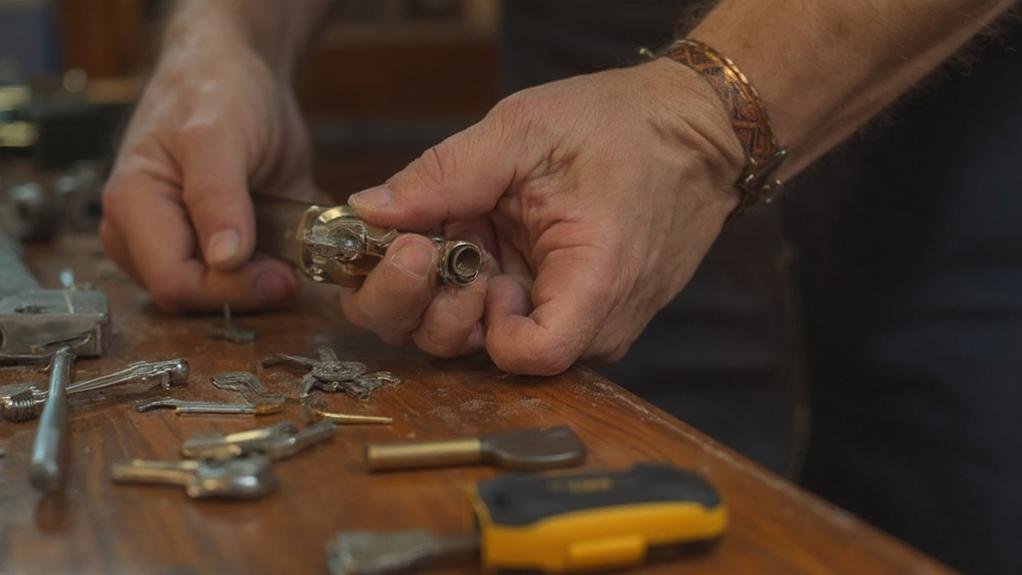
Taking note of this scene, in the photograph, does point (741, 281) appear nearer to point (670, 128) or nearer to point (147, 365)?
point (670, 128)

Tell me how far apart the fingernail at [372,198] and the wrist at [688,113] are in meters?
0.27

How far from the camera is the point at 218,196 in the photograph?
1311 mm

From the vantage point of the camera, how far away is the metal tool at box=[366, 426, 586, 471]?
2.62 feet

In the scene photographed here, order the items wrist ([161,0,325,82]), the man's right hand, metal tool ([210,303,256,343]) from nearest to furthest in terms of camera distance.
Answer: metal tool ([210,303,256,343]) < the man's right hand < wrist ([161,0,325,82])

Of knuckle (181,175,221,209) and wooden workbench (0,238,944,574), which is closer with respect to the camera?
wooden workbench (0,238,944,574)

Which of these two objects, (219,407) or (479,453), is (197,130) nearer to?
(219,407)

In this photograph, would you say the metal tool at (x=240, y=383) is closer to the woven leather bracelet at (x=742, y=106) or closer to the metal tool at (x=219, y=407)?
the metal tool at (x=219, y=407)

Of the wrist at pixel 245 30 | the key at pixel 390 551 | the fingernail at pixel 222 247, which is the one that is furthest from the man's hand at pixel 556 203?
the wrist at pixel 245 30

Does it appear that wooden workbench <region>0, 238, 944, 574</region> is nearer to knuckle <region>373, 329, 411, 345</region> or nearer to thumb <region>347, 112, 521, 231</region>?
knuckle <region>373, 329, 411, 345</region>

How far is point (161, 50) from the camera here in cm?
162

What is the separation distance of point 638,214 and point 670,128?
9 cm

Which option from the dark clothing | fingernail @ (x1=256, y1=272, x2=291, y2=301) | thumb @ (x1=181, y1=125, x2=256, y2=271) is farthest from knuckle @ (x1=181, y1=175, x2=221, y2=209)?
the dark clothing

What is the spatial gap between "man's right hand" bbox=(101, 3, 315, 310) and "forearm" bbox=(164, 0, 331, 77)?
34 mm

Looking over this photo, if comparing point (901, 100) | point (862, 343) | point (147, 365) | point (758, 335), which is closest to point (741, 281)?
point (758, 335)
